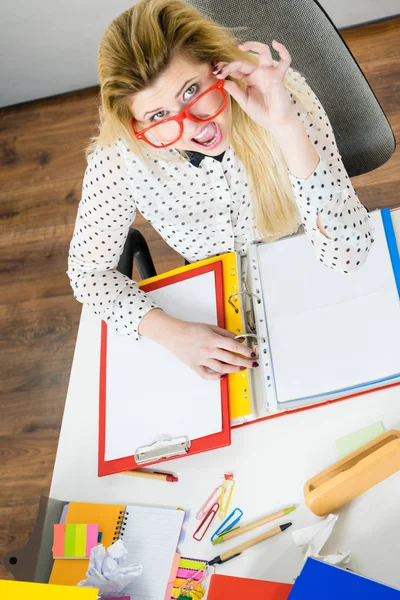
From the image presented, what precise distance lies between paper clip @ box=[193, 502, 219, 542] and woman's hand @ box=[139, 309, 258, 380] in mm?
214

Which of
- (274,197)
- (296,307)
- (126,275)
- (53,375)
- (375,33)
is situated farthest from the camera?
(375,33)

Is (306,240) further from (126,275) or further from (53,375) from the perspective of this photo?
(53,375)

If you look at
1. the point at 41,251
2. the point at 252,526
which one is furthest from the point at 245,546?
the point at 41,251

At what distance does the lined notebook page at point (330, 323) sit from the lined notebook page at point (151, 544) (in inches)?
11.0

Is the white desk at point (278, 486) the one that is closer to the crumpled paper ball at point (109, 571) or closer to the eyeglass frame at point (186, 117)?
the crumpled paper ball at point (109, 571)

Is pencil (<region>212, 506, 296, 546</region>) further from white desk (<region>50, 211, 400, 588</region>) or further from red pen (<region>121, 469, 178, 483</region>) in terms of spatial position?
red pen (<region>121, 469, 178, 483</region>)

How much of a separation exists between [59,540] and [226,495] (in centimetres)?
30

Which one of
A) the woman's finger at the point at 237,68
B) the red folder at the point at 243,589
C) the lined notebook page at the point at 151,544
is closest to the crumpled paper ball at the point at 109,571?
the lined notebook page at the point at 151,544

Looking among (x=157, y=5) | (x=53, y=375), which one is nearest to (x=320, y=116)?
(x=157, y=5)

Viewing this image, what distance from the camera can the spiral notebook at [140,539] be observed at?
1016 millimetres

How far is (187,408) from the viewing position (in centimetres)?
108

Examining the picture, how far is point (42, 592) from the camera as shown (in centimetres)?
86

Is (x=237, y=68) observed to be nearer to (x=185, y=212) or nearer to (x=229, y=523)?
(x=185, y=212)

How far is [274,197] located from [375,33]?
151 centimetres
